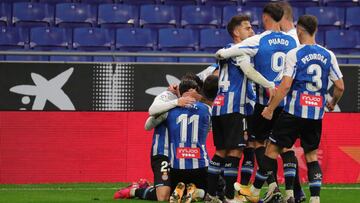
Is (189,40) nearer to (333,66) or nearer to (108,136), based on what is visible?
(108,136)

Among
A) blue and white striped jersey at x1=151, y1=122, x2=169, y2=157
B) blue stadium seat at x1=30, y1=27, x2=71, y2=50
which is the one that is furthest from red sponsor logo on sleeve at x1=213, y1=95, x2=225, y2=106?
blue stadium seat at x1=30, y1=27, x2=71, y2=50

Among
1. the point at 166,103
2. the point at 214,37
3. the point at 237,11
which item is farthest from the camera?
the point at 237,11

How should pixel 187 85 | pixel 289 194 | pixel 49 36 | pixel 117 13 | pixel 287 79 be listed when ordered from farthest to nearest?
pixel 117 13, pixel 49 36, pixel 187 85, pixel 289 194, pixel 287 79

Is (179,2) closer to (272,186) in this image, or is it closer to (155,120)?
(155,120)

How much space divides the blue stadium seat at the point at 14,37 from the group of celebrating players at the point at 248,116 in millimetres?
6734

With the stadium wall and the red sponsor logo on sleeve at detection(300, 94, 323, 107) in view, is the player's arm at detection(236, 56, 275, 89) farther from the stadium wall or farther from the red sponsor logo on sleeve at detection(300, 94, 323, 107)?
the stadium wall

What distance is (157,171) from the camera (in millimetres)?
10344

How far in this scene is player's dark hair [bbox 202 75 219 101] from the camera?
9859 mm

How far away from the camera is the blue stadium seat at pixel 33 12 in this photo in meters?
17.4

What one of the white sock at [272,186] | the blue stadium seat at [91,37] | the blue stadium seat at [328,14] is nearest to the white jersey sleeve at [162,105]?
the white sock at [272,186]

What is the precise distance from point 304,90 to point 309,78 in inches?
4.8

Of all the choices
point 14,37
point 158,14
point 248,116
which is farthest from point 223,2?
point 248,116

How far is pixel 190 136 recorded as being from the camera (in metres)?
10.1

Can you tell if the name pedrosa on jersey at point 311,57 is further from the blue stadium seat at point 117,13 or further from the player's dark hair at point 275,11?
the blue stadium seat at point 117,13
